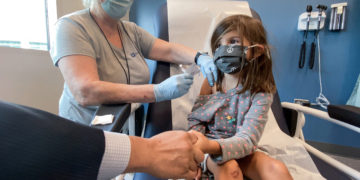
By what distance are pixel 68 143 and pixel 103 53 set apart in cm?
78

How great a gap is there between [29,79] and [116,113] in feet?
3.69

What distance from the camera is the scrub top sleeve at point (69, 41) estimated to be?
3.40 ft

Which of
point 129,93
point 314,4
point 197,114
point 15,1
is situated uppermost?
point 314,4

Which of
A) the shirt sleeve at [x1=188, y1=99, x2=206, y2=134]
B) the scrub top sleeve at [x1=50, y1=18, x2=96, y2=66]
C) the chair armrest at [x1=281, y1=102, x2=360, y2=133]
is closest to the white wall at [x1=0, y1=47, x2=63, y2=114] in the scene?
the scrub top sleeve at [x1=50, y1=18, x2=96, y2=66]

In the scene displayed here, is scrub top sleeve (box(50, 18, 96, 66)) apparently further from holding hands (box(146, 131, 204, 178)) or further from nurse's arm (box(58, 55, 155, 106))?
holding hands (box(146, 131, 204, 178))

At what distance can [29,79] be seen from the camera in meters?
1.62

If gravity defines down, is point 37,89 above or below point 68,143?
below

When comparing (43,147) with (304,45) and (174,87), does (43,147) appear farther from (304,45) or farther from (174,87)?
(304,45)

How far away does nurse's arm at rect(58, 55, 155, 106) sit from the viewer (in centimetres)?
101

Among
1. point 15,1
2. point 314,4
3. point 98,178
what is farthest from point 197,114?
point 314,4

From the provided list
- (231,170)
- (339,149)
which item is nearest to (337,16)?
(339,149)

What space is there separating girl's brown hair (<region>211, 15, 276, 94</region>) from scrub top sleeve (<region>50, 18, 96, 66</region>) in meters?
0.68

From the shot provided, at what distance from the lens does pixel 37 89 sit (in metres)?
1.69

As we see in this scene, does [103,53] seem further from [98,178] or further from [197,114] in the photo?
[98,178]
